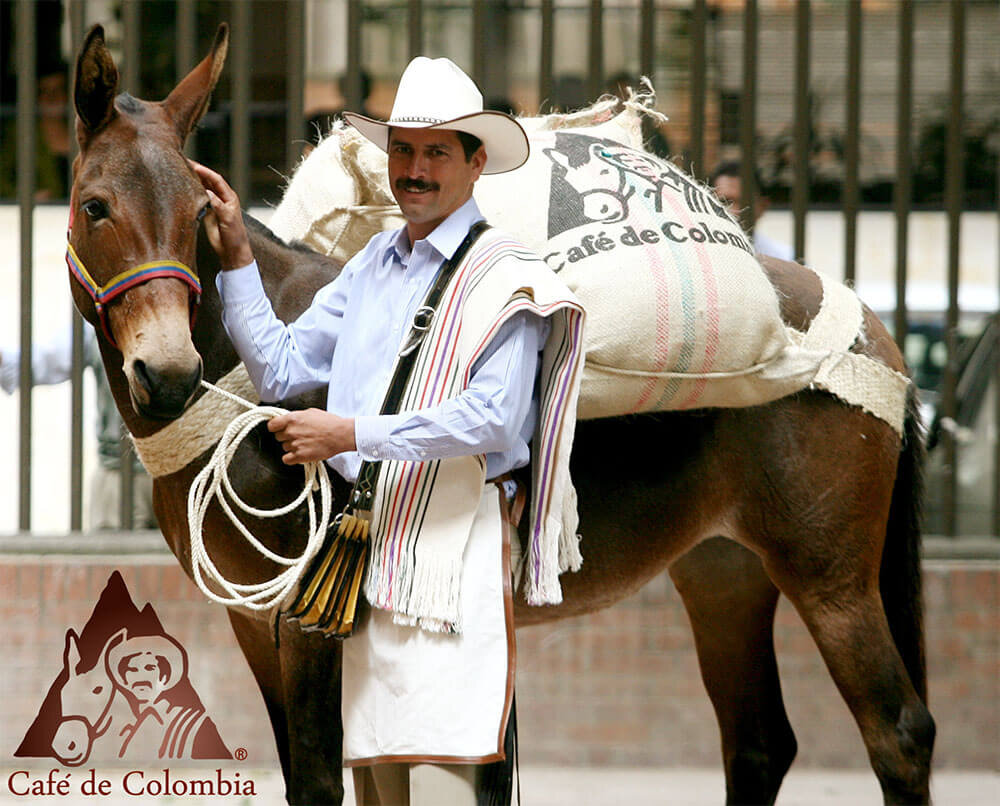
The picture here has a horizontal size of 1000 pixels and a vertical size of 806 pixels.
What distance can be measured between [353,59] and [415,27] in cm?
29

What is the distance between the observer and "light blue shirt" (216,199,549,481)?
8.68 feet

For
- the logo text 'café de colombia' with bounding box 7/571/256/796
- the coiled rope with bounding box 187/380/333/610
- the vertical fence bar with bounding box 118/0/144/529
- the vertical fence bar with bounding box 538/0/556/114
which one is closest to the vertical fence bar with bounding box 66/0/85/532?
the vertical fence bar with bounding box 118/0/144/529

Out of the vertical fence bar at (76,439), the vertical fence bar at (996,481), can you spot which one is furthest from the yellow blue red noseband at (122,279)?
the vertical fence bar at (996,481)

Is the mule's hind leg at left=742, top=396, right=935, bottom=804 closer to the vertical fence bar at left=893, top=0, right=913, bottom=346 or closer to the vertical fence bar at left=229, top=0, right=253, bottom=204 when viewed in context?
the vertical fence bar at left=893, top=0, right=913, bottom=346

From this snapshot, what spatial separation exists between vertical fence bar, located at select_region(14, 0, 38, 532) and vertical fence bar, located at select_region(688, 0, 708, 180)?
2.74 meters

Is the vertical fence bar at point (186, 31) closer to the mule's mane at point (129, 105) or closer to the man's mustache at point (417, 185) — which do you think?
the mule's mane at point (129, 105)

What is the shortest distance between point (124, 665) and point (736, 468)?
2.64 metres

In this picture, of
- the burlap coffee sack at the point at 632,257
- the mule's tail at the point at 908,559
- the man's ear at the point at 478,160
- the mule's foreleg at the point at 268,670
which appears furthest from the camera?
the mule's tail at the point at 908,559

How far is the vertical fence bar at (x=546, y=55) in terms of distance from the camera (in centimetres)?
532

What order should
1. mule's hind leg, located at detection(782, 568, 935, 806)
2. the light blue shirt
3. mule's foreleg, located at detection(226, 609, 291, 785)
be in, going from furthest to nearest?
mule's hind leg, located at detection(782, 568, 935, 806) → mule's foreleg, located at detection(226, 609, 291, 785) → the light blue shirt

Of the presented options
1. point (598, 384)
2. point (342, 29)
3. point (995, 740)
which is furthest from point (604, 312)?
point (342, 29)

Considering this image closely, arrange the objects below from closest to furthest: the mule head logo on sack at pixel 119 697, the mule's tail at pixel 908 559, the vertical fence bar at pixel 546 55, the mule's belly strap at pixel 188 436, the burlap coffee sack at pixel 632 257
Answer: the mule's belly strap at pixel 188 436, the burlap coffee sack at pixel 632 257, the mule's tail at pixel 908 559, the mule head logo on sack at pixel 119 697, the vertical fence bar at pixel 546 55

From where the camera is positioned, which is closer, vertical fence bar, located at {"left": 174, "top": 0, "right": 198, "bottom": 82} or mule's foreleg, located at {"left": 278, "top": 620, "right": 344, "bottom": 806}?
mule's foreleg, located at {"left": 278, "top": 620, "right": 344, "bottom": 806}

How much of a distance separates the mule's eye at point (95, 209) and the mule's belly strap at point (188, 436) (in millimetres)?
548
